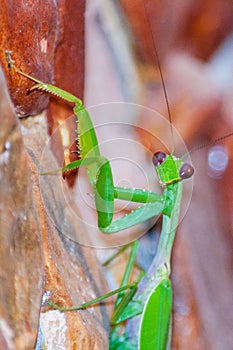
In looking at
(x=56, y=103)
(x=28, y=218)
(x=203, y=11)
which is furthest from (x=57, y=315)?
(x=203, y=11)

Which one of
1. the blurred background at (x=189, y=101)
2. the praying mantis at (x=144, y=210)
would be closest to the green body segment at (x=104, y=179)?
the praying mantis at (x=144, y=210)

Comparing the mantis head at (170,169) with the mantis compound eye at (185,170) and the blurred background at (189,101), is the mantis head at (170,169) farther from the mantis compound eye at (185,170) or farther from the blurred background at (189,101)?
the blurred background at (189,101)

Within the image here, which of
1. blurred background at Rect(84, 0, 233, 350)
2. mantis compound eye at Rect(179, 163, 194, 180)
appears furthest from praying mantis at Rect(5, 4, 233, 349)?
blurred background at Rect(84, 0, 233, 350)

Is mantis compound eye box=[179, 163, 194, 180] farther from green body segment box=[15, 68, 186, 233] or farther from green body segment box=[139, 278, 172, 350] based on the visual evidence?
green body segment box=[139, 278, 172, 350]

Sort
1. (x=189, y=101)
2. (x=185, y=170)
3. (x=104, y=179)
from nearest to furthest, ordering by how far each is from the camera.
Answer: (x=104, y=179) < (x=185, y=170) < (x=189, y=101)

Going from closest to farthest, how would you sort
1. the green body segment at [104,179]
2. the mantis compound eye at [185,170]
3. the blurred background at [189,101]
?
the green body segment at [104,179] < the mantis compound eye at [185,170] < the blurred background at [189,101]

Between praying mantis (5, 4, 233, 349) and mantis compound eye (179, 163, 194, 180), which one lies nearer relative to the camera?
praying mantis (5, 4, 233, 349)

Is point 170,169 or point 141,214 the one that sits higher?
point 170,169

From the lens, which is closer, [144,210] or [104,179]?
[104,179]

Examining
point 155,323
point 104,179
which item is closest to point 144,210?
point 104,179

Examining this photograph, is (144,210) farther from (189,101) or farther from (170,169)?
(189,101)

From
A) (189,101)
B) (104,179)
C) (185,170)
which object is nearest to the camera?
(104,179)
